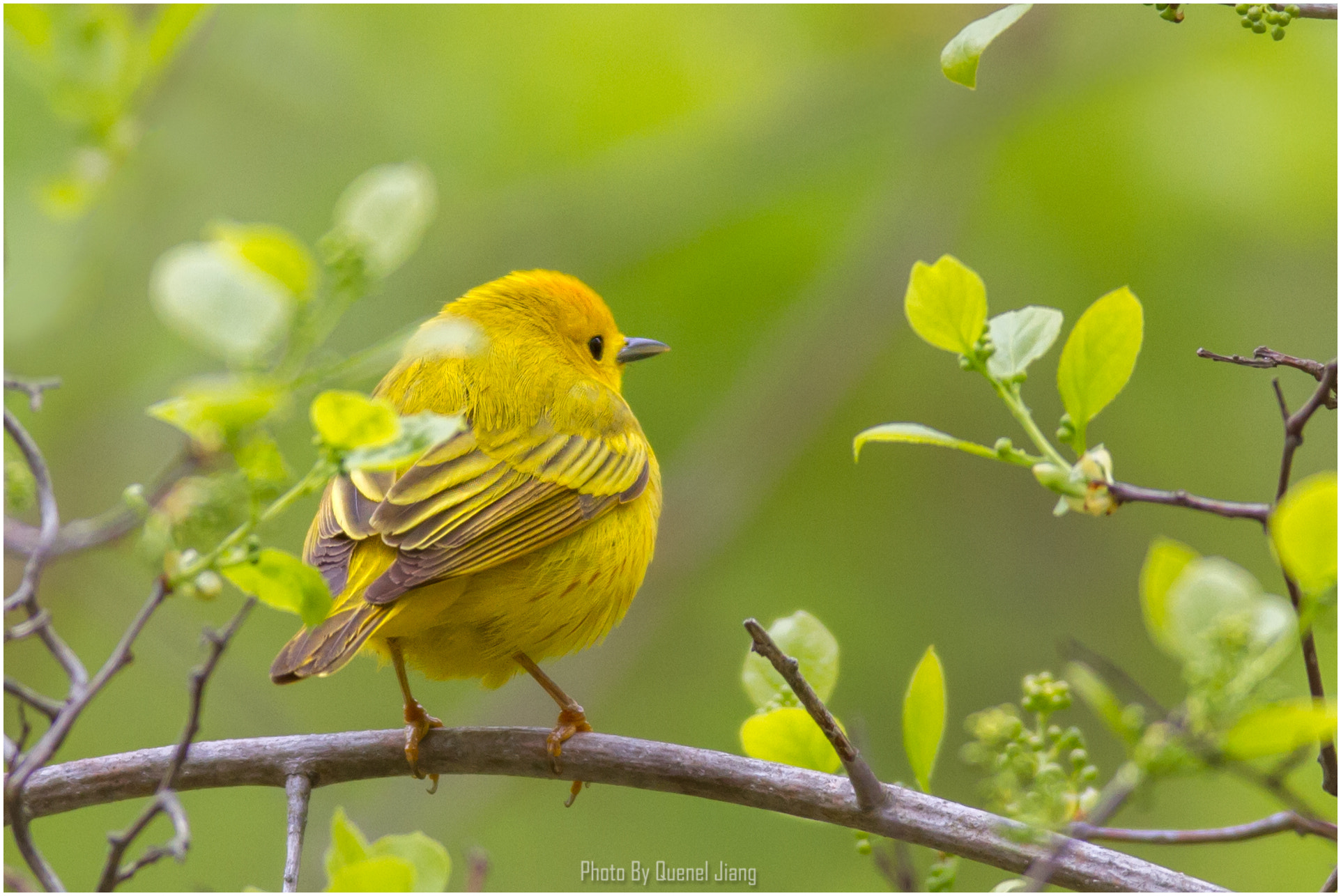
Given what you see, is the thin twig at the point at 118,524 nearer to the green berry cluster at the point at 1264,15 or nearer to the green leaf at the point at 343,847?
the green leaf at the point at 343,847

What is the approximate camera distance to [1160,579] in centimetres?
148

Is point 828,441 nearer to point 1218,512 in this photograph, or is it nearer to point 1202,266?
point 1202,266

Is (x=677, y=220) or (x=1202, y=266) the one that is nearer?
(x=1202, y=266)

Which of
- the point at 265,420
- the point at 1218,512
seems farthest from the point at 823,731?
the point at 265,420

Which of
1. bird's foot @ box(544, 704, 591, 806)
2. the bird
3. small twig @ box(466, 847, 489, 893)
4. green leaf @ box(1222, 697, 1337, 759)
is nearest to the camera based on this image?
green leaf @ box(1222, 697, 1337, 759)

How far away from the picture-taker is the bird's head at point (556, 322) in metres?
5.10

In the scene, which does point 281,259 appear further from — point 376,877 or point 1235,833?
point 1235,833

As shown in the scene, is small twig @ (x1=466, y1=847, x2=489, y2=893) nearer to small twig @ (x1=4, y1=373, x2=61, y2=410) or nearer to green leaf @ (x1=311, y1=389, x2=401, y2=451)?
small twig @ (x1=4, y1=373, x2=61, y2=410)

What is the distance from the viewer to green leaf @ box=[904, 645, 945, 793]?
2338 millimetres

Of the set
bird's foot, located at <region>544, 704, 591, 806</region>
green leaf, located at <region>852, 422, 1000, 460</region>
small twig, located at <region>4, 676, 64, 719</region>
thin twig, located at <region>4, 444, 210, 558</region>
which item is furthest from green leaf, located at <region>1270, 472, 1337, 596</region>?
bird's foot, located at <region>544, 704, 591, 806</region>

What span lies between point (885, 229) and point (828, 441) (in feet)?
4.82

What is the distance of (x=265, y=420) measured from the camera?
5.08 feet

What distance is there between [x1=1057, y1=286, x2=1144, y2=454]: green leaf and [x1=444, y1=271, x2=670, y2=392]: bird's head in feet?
10.2

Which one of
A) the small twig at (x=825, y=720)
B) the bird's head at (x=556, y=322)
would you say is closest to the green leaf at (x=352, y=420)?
the small twig at (x=825, y=720)
